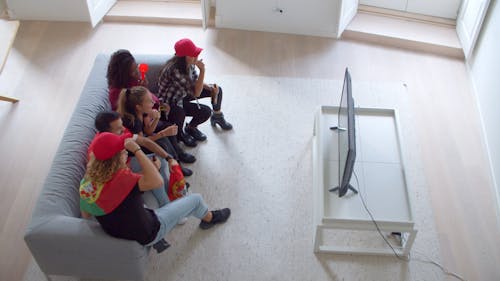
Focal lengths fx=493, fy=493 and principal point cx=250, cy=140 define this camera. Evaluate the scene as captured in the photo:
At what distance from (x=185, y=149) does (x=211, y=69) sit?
98cm

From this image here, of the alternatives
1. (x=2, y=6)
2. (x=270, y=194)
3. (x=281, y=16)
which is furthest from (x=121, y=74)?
(x=2, y=6)

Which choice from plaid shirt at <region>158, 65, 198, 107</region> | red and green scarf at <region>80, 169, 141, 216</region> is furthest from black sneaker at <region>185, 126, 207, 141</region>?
red and green scarf at <region>80, 169, 141, 216</region>

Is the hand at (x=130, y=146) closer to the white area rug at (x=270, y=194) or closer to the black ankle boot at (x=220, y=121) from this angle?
the white area rug at (x=270, y=194)

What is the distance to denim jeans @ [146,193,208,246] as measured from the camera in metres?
2.60

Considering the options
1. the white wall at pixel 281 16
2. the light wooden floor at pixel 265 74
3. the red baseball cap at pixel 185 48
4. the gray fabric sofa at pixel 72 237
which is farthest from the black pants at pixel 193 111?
the white wall at pixel 281 16

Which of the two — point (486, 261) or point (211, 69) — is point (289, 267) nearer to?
point (486, 261)

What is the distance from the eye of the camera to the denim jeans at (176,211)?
260 centimetres

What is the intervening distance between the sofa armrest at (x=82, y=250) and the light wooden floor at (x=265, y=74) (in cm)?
48

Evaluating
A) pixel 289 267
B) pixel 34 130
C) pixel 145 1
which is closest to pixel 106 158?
pixel 289 267

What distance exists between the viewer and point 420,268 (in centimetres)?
285

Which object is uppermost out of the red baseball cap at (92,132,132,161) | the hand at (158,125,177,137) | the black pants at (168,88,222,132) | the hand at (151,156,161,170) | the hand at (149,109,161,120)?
the black pants at (168,88,222,132)

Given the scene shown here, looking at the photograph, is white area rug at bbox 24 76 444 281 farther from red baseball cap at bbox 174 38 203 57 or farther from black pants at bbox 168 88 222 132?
red baseball cap at bbox 174 38 203 57

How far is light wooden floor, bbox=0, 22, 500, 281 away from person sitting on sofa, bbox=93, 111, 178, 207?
0.88m

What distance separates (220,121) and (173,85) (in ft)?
1.85
